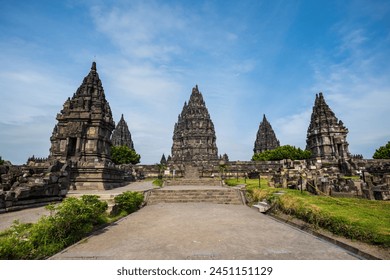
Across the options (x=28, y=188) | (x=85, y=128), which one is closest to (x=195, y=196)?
(x=28, y=188)

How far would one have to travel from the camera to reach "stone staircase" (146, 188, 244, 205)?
11141 mm

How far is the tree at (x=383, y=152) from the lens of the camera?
4212 cm

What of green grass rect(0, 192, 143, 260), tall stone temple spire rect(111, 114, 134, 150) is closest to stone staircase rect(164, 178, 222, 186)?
green grass rect(0, 192, 143, 260)

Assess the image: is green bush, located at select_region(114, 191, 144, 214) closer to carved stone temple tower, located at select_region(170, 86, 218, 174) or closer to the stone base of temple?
the stone base of temple

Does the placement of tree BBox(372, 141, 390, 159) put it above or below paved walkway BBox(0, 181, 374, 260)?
above

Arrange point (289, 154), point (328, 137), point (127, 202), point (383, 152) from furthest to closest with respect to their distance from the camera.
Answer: point (289, 154) → point (383, 152) → point (328, 137) → point (127, 202)

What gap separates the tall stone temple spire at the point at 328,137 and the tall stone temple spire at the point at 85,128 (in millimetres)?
35394

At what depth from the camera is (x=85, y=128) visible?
1764 centimetres

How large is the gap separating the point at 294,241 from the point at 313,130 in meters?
39.2

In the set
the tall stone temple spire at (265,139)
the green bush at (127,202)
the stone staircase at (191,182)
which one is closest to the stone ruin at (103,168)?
the stone staircase at (191,182)

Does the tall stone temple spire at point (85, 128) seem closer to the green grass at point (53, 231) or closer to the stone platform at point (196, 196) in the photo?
the stone platform at point (196, 196)

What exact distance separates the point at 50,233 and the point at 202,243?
10.2 ft

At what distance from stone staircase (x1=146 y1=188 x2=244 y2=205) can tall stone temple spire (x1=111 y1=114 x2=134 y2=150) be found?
5501cm

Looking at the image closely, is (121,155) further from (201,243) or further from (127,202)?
(201,243)
